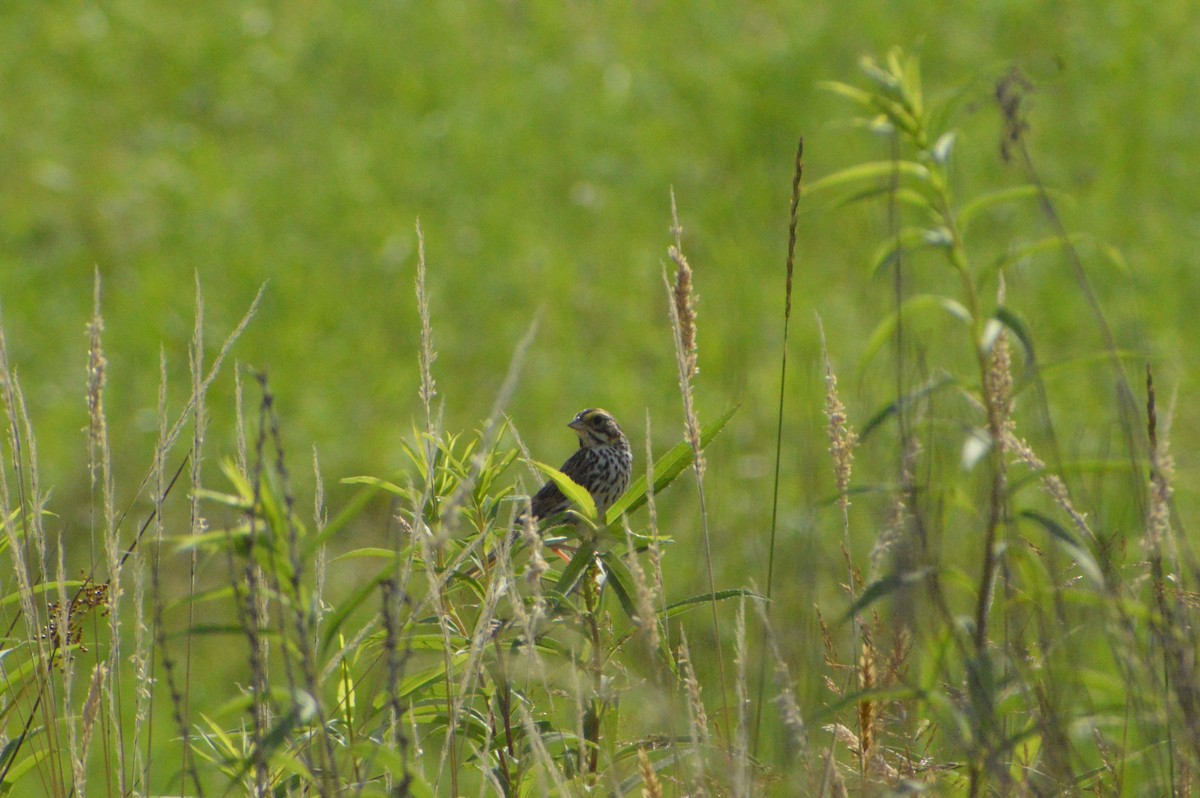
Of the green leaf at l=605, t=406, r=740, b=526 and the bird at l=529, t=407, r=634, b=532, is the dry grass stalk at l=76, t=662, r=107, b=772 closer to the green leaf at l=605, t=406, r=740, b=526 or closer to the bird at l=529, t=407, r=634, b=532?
the green leaf at l=605, t=406, r=740, b=526

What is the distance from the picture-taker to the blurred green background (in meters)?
8.50

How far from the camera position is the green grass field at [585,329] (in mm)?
2160

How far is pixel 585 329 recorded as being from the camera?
9.19 meters

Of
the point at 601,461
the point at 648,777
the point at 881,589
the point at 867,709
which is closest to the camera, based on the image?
the point at 648,777

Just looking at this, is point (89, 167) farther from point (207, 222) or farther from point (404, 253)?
point (404, 253)

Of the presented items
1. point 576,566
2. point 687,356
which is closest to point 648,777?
point 576,566

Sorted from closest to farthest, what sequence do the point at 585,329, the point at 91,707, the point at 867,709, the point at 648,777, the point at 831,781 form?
the point at 648,777 → the point at 831,781 → the point at 91,707 → the point at 867,709 → the point at 585,329

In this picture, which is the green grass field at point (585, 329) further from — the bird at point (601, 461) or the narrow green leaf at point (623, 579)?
the bird at point (601, 461)

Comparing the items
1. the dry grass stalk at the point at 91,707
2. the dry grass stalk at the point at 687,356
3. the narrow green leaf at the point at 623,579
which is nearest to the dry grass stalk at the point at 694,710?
the dry grass stalk at the point at 687,356

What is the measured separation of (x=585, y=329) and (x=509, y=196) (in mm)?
1667

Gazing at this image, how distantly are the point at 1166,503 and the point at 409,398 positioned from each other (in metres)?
6.73

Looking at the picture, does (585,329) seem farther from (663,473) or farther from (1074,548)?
(1074,548)

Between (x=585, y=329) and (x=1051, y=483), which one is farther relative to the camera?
(x=585, y=329)

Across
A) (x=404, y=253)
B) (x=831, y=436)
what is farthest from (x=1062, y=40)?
(x=831, y=436)
